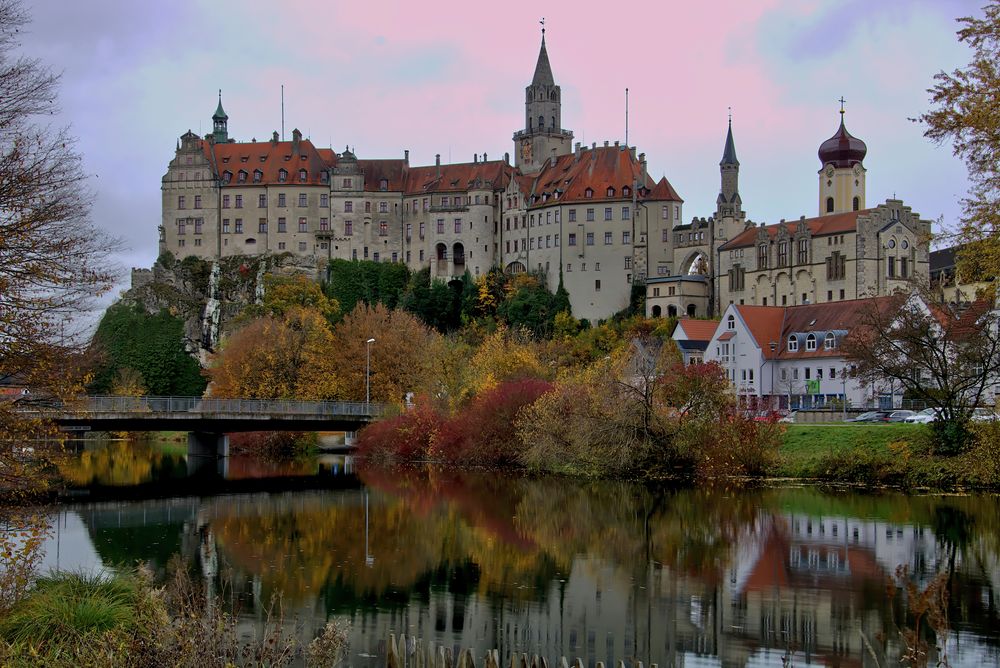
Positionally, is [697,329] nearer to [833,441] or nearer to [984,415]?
[833,441]

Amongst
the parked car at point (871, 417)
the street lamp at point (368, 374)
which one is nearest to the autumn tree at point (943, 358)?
the parked car at point (871, 417)

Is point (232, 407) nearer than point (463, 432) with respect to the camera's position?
No

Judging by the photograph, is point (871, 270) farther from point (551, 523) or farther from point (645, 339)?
point (551, 523)

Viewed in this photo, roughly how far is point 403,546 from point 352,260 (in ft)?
281

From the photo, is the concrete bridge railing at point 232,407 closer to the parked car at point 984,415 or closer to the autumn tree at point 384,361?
the autumn tree at point 384,361

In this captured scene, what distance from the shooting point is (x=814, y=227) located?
320ft

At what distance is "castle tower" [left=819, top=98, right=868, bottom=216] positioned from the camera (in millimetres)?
106125

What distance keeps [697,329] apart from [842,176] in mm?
26617

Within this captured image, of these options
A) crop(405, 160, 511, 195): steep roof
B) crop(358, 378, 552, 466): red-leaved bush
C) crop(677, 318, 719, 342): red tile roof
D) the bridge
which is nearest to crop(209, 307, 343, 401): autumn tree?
the bridge

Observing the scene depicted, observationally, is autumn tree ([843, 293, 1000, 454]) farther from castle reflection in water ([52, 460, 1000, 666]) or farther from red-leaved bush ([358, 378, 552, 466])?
red-leaved bush ([358, 378, 552, 466])

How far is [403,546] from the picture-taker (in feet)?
113

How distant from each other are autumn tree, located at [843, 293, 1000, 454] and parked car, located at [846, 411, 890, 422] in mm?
7706

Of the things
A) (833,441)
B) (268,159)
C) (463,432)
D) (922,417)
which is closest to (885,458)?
(833,441)

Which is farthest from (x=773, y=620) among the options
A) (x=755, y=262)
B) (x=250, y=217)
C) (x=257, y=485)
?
(x=250, y=217)
